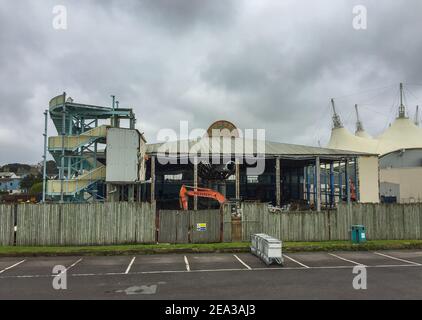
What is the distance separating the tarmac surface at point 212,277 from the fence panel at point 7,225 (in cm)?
288

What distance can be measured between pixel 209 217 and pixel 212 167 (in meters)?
24.8

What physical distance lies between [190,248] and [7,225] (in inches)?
416

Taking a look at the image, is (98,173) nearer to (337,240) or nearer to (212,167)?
(212,167)

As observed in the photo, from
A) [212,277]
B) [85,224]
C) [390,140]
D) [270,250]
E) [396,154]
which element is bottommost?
[212,277]

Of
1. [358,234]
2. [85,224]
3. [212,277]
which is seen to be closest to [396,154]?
[358,234]

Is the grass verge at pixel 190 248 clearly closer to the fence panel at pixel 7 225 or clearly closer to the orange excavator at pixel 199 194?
the fence panel at pixel 7 225

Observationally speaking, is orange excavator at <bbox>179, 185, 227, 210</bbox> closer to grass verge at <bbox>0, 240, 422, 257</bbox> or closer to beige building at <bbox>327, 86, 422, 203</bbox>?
grass verge at <bbox>0, 240, 422, 257</bbox>

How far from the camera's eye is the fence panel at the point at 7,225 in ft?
69.6

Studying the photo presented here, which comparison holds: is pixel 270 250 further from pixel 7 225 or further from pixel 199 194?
pixel 7 225

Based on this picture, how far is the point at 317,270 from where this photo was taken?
625 inches

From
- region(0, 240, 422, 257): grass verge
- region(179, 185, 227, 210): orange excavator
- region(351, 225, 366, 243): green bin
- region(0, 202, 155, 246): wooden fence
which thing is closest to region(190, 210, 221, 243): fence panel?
region(0, 240, 422, 257): grass verge

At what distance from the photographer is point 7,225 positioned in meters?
21.2

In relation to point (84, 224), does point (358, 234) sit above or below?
below

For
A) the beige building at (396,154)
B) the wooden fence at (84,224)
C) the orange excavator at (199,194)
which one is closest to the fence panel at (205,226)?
the wooden fence at (84,224)
